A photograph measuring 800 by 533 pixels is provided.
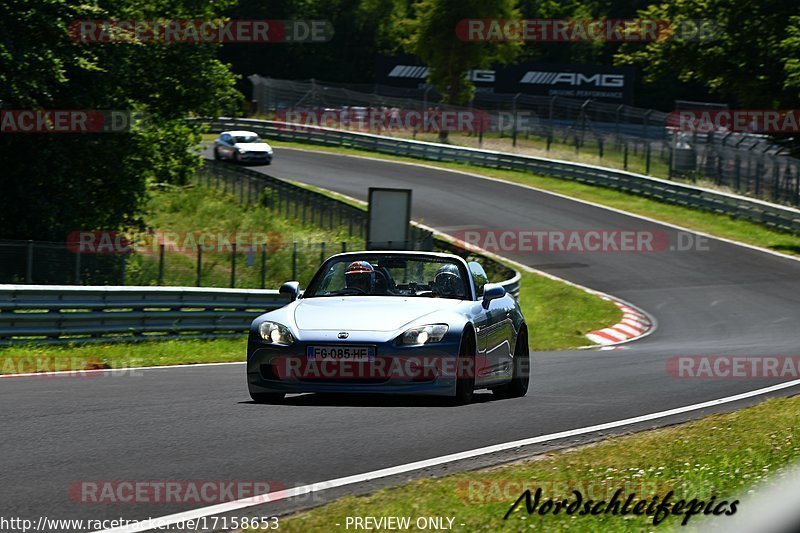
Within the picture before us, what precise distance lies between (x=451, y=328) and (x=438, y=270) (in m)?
1.46

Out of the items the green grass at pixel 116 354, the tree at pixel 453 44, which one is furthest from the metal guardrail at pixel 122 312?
the tree at pixel 453 44

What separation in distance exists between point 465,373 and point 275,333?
1.63 metres

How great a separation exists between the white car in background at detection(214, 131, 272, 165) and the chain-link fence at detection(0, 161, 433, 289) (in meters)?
14.1

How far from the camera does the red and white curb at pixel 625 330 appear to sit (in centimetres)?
2531

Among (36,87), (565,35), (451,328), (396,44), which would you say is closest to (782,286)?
(36,87)

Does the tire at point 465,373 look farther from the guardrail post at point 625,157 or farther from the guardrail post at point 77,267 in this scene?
the guardrail post at point 625,157

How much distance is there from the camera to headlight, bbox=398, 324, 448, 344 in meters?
9.96

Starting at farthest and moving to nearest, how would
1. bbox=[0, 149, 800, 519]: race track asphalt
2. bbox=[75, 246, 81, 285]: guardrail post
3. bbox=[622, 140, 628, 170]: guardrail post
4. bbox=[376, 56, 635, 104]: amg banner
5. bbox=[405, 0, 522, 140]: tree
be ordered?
bbox=[376, 56, 635, 104]: amg banner
bbox=[405, 0, 522, 140]: tree
bbox=[622, 140, 628, 170]: guardrail post
bbox=[75, 246, 81, 285]: guardrail post
bbox=[0, 149, 800, 519]: race track asphalt

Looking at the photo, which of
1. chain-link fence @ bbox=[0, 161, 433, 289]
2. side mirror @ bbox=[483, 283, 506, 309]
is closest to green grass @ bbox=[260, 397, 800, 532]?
side mirror @ bbox=[483, 283, 506, 309]

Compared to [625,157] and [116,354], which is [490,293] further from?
[625,157]

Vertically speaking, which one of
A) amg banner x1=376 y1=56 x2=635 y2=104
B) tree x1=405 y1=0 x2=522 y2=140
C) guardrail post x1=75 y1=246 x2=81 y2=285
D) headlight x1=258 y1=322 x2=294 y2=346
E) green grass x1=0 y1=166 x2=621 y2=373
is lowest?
green grass x1=0 y1=166 x2=621 y2=373

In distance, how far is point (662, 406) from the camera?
11500 millimetres

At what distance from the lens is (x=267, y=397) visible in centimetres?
1053

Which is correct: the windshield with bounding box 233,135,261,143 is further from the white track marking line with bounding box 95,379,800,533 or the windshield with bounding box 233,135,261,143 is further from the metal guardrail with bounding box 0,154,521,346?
the white track marking line with bounding box 95,379,800,533
